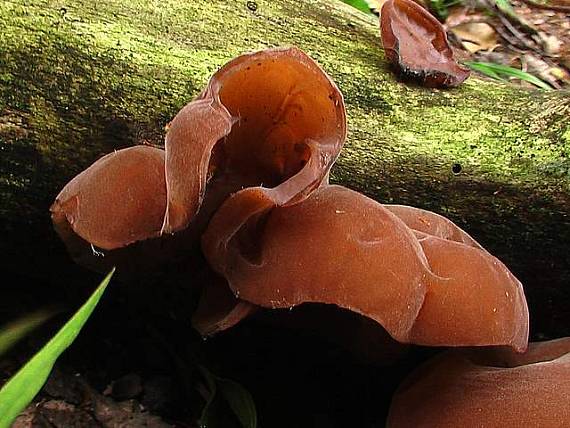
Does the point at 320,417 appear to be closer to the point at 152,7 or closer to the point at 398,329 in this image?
the point at 398,329

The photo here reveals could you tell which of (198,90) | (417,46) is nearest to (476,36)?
(417,46)

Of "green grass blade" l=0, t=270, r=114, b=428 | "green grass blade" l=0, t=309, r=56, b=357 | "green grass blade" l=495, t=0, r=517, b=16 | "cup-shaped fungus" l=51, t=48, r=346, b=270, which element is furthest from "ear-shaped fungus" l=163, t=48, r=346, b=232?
"green grass blade" l=495, t=0, r=517, b=16

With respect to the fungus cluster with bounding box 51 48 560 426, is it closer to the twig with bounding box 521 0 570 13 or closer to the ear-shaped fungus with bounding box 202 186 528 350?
the ear-shaped fungus with bounding box 202 186 528 350

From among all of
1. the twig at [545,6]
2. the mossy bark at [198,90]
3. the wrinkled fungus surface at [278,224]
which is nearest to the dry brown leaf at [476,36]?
the twig at [545,6]

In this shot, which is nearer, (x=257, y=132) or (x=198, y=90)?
(x=257, y=132)

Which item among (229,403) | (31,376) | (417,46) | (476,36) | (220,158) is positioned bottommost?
(229,403)

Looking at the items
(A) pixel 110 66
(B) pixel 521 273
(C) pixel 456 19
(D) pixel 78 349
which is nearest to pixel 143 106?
(A) pixel 110 66

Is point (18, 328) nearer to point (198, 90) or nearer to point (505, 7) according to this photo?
point (198, 90)
